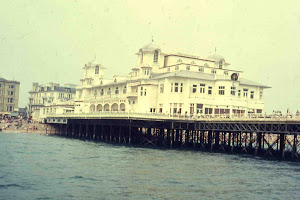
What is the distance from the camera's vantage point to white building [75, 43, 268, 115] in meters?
89.9

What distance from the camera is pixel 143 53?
105375 mm

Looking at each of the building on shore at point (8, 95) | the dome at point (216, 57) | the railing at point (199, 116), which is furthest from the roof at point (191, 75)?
the building on shore at point (8, 95)

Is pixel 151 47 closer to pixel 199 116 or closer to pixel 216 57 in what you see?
pixel 216 57

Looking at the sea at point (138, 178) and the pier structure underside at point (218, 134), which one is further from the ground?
the pier structure underside at point (218, 134)

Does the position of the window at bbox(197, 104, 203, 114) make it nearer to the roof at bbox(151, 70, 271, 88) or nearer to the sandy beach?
the roof at bbox(151, 70, 271, 88)

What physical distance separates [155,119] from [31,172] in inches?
1630

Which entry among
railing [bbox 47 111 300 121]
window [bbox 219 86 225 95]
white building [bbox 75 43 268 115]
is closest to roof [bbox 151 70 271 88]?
white building [bbox 75 43 268 115]

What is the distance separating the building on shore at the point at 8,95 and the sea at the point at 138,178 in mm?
127597

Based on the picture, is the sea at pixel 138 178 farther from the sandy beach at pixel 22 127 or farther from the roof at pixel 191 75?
the sandy beach at pixel 22 127

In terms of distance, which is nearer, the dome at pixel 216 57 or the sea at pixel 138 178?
the sea at pixel 138 178

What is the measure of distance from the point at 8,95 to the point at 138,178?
487 feet

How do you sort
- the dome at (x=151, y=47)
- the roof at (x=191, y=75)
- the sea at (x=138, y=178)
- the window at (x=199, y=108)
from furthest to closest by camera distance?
the dome at (x=151, y=47) → the roof at (x=191, y=75) → the window at (x=199, y=108) → the sea at (x=138, y=178)

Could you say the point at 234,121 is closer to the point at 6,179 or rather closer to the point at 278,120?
the point at 278,120

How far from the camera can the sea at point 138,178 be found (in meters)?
31.6
